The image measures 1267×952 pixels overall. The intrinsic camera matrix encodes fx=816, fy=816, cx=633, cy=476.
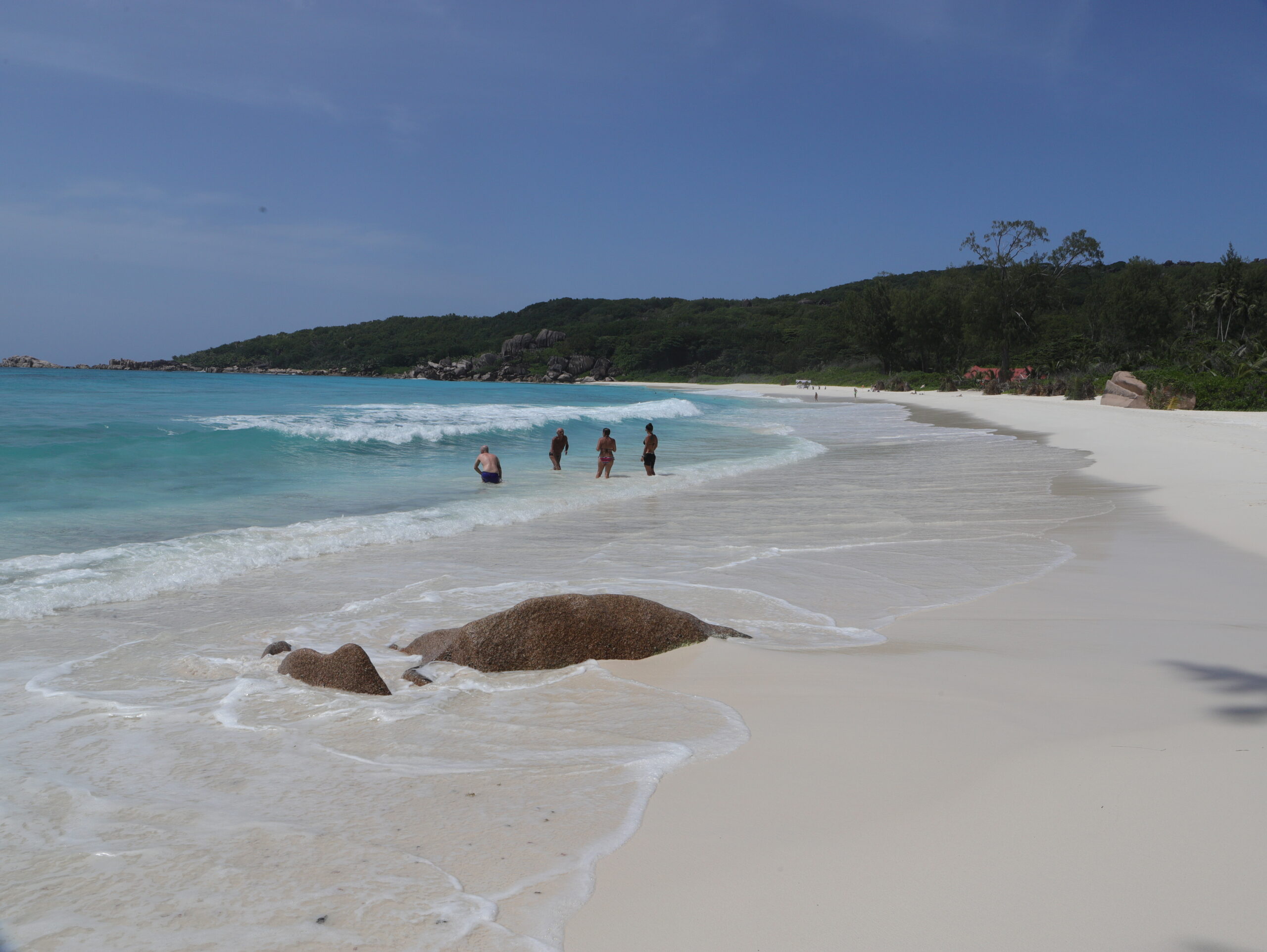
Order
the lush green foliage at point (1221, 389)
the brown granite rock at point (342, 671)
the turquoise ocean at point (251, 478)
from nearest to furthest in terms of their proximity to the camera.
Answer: the brown granite rock at point (342, 671)
the turquoise ocean at point (251, 478)
the lush green foliage at point (1221, 389)

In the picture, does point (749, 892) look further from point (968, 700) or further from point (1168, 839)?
point (968, 700)

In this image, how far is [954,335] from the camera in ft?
262

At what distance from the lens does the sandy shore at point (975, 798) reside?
2293 millimetres

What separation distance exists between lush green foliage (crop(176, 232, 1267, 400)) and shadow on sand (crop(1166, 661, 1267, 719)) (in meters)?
33.5

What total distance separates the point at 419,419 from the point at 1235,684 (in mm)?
32709

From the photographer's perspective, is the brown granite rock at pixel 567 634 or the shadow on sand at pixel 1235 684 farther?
the brown granite rock at pixel 567 634

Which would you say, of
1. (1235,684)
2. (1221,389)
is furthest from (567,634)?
(1221,389)

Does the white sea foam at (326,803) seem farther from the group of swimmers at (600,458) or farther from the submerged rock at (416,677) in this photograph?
the group of swimmers at (600,458)

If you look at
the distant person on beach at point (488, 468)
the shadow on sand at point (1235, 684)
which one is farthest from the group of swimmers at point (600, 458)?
the shadow on sand at point (1235, 684)

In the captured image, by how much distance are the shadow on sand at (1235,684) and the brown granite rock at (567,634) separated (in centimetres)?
261

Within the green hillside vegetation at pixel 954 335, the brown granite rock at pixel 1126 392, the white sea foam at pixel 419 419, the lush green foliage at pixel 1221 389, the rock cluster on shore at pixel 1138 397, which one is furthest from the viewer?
the green hillside vegetation at pixel 954 335

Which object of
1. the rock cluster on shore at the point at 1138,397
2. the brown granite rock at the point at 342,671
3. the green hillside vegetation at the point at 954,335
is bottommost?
the brown granite rock at the point at 342,671

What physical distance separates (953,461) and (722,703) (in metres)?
15.1

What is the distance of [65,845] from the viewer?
290cm
